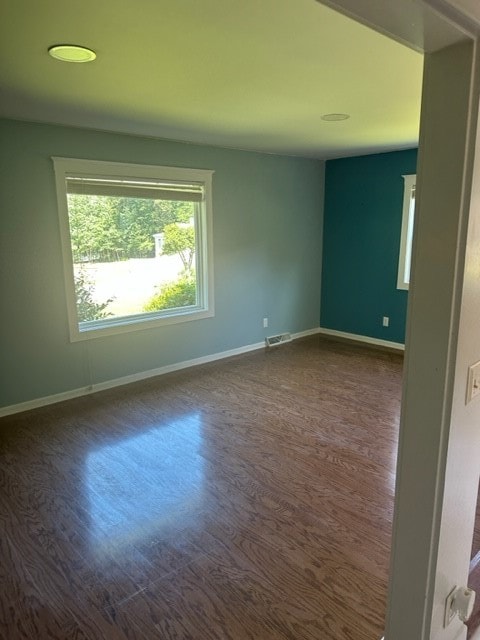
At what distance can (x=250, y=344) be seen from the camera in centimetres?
532

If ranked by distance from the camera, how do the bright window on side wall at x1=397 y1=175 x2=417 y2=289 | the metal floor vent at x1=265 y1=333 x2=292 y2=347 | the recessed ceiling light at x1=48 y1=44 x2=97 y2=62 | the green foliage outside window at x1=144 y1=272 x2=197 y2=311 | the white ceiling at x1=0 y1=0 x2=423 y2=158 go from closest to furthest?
the white ceiling at x1=0 y1=0 x2=423 y2=158 → the recessed ceiling light at x1=48 y1=44 x2=97 y2=62 → the green foliage outside window at x1=144 y1=272 x2=197 y2=311 → the bright window on side wall at x1=397 y1=175 x2=417 y2=289 → the metal floor vent at x1=265 y1=333 x2=292 y2=347

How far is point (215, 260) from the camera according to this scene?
187 inches

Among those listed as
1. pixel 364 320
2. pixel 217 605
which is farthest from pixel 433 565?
pixel 364 320

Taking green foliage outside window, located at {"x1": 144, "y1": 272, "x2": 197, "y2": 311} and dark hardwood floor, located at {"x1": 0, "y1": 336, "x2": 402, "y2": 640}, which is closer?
dark hardwood floor, located at {"x1": 0, "y1": 336, "x2": 402, "y2": 640}

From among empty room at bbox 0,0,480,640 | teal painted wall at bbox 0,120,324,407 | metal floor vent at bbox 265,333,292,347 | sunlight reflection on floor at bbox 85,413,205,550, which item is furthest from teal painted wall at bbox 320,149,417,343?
sunlight reflection on floor at bbox 85,413,205,550

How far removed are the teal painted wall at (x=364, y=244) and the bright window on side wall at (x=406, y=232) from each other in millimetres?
61

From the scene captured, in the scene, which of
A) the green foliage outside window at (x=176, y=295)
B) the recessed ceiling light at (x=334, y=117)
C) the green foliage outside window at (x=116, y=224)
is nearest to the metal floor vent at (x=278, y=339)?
the green foliage outside window at (x=176, y=295)

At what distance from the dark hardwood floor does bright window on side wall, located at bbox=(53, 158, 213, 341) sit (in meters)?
0.84

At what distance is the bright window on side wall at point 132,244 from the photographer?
375 centimetres

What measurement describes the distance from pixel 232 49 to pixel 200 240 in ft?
8.96

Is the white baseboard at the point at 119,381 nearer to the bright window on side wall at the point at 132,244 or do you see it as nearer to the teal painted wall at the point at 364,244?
the bright window on side wall at the point at 132,244

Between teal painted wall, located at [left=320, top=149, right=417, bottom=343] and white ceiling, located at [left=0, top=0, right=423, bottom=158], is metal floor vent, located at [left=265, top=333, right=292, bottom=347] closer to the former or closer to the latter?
teal painted wall, located at [left=320, top=149, right=417, bottom=343]

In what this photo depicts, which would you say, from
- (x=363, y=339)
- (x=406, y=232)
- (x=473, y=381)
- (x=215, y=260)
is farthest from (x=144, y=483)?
(x=406, y=232)

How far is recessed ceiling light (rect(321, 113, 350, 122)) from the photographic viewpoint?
3.15 meters
